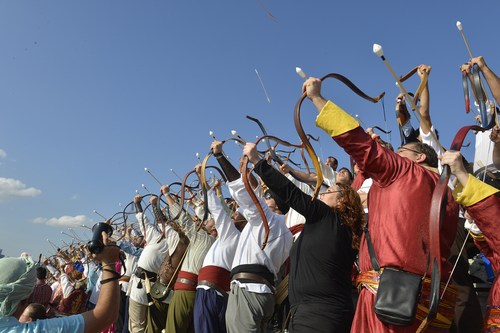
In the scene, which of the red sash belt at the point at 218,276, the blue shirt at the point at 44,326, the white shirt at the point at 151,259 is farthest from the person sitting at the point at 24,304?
the white shirt at the point at 151,259

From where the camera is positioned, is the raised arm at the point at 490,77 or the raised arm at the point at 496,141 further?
the raised arm at the point at 490,77

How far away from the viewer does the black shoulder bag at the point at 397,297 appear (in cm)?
210

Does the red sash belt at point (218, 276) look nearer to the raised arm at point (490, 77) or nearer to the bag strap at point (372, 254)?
the bag strap at point (372, 254)

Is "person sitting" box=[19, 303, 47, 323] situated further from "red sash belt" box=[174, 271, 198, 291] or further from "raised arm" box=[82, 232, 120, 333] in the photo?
"raised arm" box=[82, 232, 120, 333]

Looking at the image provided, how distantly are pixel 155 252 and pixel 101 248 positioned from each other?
4335 millimetres

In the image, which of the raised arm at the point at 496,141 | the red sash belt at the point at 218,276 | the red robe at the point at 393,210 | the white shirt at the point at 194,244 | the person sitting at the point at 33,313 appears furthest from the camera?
the white shirt at the point at 194,244

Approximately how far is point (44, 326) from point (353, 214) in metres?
2.13

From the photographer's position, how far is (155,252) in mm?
6676

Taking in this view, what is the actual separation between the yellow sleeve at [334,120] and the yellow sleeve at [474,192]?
64 centimetres

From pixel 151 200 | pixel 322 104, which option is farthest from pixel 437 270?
pixel 151 200

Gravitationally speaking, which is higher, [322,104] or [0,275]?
[322,104]

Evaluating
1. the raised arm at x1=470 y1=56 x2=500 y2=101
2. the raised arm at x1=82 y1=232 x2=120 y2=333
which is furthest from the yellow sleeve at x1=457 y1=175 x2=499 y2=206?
the raised arm at x1=82 y1=232 x2=120 y2=333

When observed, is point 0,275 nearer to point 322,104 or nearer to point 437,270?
point 322,104

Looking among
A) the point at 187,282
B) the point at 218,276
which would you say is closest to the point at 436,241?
the point at 218,276
